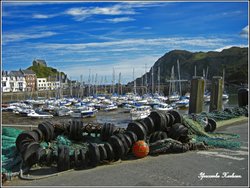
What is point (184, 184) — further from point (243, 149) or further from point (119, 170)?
point (243, 149)

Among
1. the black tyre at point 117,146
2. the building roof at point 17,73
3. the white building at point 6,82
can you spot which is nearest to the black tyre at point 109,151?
the black tyre at point 117,146

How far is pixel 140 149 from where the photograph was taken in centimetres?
841

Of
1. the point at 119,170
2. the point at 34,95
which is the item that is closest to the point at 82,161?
the point at 119,170

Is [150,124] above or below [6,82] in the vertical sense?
below

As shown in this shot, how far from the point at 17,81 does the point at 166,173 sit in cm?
10090

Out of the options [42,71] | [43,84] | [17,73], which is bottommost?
[43,84]

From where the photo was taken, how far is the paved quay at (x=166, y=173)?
6.68 m

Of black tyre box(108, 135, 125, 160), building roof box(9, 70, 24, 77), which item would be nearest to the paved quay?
black tyre box(108, 135, 125, 160)

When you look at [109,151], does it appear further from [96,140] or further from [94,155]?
[96,140]

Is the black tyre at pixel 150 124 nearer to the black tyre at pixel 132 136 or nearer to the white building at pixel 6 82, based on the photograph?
the black tyre at pixel 132 136

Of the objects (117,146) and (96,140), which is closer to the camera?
(117,146)

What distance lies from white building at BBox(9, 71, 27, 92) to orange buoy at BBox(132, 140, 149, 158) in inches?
3813

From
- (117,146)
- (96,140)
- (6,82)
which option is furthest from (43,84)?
(117,146)

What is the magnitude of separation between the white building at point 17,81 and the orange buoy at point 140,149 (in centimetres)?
9684
